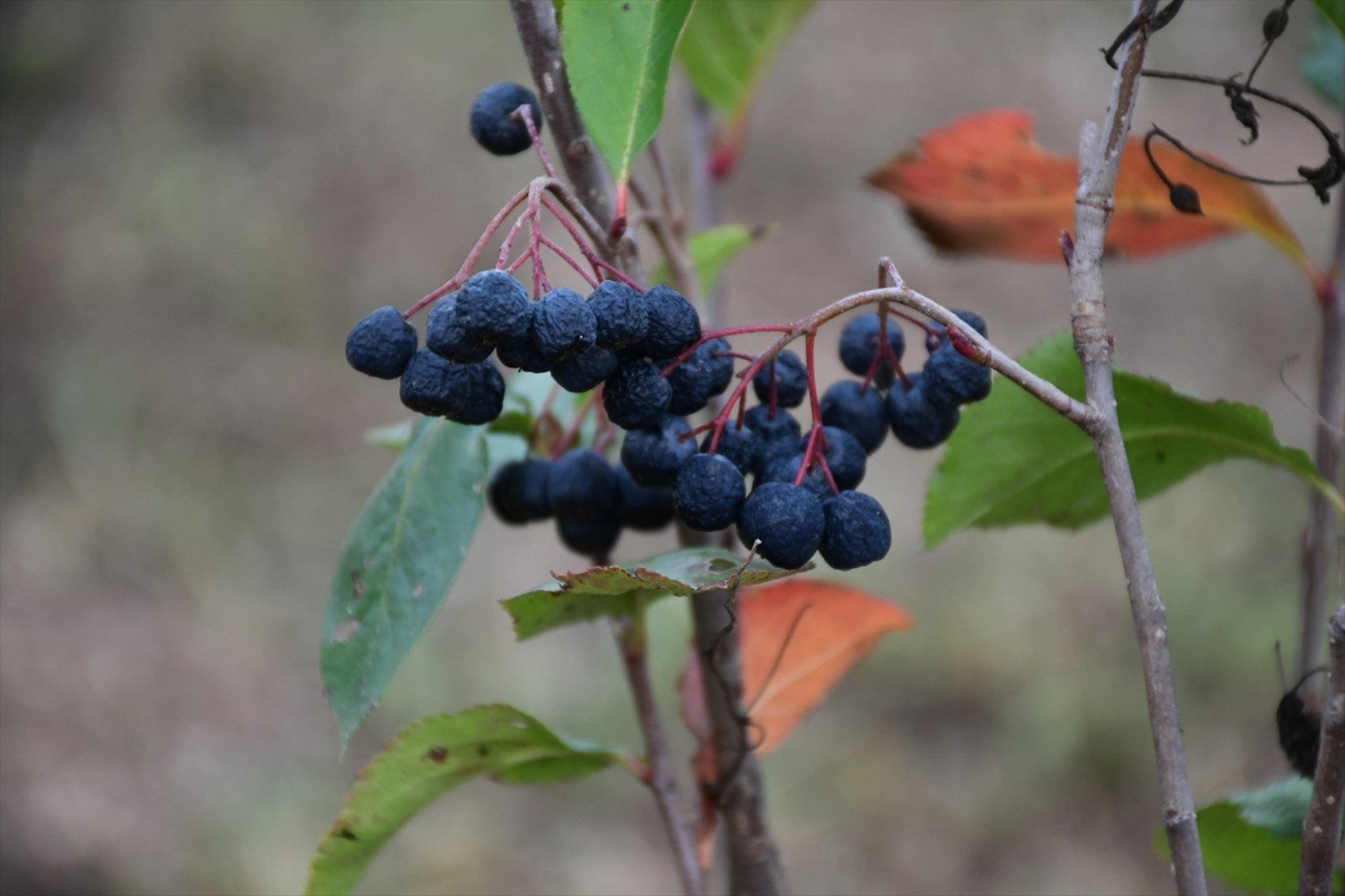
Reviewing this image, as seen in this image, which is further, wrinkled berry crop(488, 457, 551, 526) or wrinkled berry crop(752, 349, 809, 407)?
wrinkled berry crop(488, 457, 551, 526)

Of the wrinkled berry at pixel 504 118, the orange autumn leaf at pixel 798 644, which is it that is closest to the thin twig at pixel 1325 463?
the orange autumn leaf at pixel 798 644

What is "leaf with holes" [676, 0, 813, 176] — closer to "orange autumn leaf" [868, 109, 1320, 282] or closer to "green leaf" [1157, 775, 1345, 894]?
"orange autumn leaf" [868, 109, 1320, 282]

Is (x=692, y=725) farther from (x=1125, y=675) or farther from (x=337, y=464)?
(x=337, y=464)

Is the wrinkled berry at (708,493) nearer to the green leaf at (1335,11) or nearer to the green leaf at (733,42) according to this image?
the green leaf at (1335,11)

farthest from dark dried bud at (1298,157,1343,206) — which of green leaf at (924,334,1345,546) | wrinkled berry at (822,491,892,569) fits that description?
wrinkled berry at (822,491,892,569)

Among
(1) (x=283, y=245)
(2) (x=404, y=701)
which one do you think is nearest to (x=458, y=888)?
(2) (x=404, y=701)
